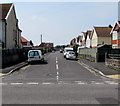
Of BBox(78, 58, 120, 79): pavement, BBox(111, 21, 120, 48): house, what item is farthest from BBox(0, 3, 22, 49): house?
BBox(111, 21, 120, 48): house

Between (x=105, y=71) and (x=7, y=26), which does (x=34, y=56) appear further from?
(x=105, y=71)

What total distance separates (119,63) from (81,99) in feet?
36.9

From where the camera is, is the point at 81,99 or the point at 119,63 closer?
the point at 81,99

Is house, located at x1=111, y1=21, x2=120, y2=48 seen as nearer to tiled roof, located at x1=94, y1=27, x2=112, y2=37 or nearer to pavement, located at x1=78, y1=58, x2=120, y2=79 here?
tiled roof, located at x1=94, y1=27, x2=112, y2=37

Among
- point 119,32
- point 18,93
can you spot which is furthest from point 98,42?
point 18,93

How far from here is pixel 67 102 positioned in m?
7.21

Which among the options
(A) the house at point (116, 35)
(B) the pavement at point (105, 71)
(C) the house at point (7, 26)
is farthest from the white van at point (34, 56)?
(A) the house at point (116, 35)

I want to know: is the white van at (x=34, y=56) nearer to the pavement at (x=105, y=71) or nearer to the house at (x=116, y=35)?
the pavement at (x=105, y=71)

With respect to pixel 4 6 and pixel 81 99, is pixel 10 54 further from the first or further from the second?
pixel 81 99

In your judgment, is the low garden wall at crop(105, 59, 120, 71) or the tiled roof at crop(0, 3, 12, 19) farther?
the tiled roof at crop(0, 3, 12, 19)

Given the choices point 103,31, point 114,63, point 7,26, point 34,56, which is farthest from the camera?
point 103,31

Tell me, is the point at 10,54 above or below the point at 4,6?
below

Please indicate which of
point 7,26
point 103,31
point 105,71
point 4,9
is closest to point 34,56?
point 7,26

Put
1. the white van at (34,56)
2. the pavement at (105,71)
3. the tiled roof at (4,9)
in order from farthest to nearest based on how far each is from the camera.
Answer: the tiled roof at (4,9) < the white van at (34,56) < the pavement at (105,71)
